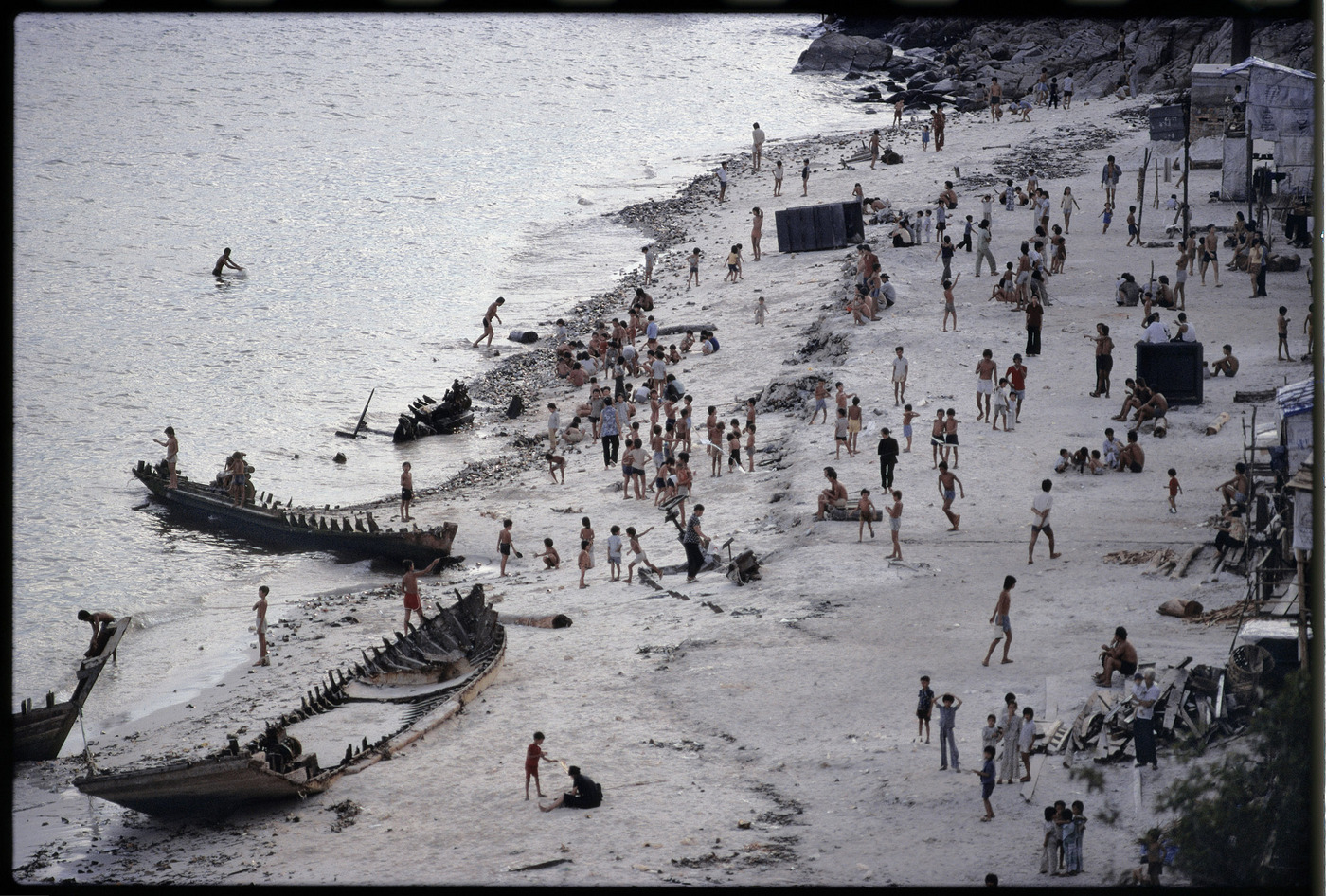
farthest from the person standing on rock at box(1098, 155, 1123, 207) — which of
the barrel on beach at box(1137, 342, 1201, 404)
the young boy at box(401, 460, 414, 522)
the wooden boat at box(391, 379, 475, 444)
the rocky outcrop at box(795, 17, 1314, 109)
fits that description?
the young boy at box(401, 460, 414, 522)

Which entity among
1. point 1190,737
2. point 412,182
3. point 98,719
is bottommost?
point 98,719

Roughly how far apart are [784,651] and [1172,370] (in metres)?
10.8

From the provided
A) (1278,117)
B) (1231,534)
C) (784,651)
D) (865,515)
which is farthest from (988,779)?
(1278,117)

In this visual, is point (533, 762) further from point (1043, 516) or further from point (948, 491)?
point (948, 491)

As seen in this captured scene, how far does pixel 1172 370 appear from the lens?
2433 cm

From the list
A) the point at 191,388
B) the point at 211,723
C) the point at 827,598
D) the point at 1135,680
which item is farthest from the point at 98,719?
the point at 191,388

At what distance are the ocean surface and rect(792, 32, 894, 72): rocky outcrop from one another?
5.21 feet

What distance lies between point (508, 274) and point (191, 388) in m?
13.8

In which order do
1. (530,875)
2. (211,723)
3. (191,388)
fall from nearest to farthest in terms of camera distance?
1. (530,875)
2. (211,723)
3. (191,388)

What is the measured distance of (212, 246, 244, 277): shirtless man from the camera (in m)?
47.4

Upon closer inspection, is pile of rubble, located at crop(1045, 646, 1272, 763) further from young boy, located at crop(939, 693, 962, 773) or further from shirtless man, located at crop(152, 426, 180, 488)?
shirtless man, located at crop(152, 426, 180, 488)

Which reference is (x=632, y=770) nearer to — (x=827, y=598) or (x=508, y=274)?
(x=827, y=598)

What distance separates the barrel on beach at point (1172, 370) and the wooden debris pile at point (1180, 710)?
1037cm

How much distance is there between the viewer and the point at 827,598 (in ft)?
63.9
